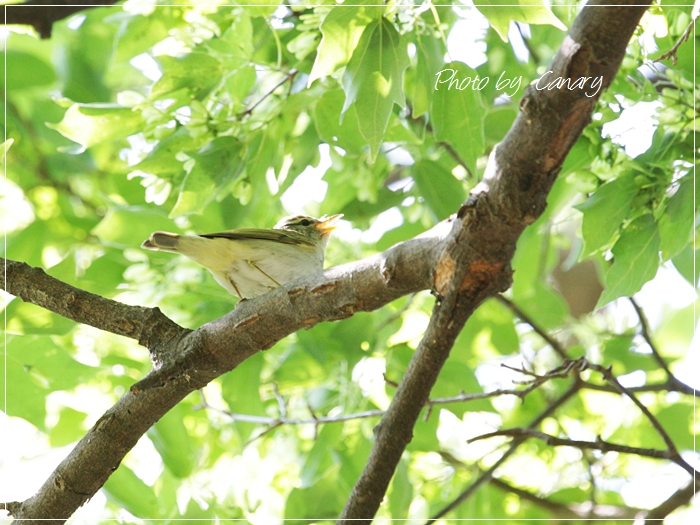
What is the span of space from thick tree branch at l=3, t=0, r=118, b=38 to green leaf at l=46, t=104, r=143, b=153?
0.76 meters

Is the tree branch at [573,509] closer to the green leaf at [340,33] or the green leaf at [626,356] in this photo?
the green leaf at [626,356]

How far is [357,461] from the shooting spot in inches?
105

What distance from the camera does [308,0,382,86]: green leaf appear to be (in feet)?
5.16

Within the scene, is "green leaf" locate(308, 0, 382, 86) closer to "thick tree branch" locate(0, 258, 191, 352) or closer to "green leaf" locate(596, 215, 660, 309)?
"thick tree branch" locate(0, 258, 191, 352)

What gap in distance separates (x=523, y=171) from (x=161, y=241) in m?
1.48

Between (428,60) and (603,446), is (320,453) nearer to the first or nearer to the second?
(603,446)

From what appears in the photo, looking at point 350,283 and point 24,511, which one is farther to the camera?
point 24,511

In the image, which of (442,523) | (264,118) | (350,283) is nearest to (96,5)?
(264,118)

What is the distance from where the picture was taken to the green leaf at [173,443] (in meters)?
2.58

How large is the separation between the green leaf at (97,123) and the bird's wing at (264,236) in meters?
0.49

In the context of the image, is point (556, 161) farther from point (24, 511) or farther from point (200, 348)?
point (24, 511)

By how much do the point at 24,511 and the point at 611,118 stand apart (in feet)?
6.40

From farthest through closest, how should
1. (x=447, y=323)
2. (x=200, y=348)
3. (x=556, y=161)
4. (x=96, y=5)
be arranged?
(x=96, y=5), (x=200, y=348), (x=447, y=323), (x=556, y=161)

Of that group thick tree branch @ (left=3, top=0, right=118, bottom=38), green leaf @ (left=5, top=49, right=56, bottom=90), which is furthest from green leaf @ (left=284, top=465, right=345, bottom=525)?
green leaf @ (left=5, top=49, right=56, bottom=90)
